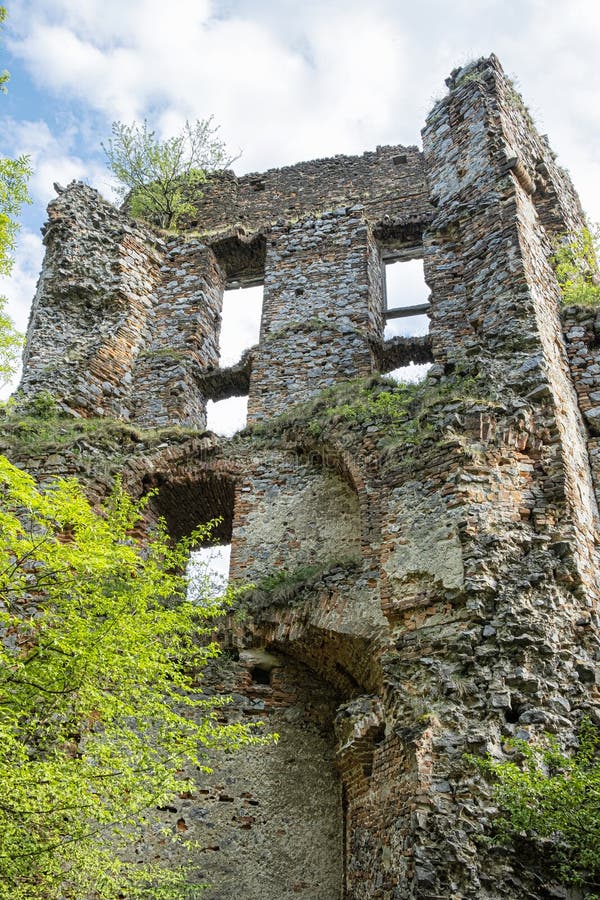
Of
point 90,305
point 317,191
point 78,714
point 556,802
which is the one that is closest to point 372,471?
point 78,714

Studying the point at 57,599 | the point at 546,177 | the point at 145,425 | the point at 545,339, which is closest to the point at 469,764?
the point at 57,599

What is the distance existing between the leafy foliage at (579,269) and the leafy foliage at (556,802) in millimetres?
6601

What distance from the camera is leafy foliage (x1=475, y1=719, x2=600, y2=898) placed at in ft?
19.8

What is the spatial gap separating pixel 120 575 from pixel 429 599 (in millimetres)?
3445

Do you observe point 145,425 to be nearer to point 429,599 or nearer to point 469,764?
point 429,599

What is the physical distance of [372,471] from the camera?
9773 mm

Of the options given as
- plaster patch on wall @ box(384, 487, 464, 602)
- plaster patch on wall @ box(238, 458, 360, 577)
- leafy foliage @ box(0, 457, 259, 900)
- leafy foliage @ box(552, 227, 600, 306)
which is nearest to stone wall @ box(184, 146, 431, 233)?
leafy foliage @ box(552, 227, 600, 306)

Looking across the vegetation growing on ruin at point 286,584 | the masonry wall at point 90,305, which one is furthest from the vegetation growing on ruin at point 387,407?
the masonry wall at point 90,305

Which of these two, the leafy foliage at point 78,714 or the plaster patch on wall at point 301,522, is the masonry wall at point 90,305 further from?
the leafy foliage at point 78,714

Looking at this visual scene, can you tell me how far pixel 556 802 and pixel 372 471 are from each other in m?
4.42

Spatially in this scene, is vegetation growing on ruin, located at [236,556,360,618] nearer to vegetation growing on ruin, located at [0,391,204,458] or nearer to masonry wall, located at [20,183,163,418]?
vegetation growing on ruin, located at [0,391,204,458]

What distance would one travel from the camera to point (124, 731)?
717 centimetres

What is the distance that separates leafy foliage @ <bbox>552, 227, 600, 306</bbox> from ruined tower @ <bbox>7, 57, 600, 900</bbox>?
25 cm

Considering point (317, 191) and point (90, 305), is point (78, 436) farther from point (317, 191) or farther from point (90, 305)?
point (317, 191)
